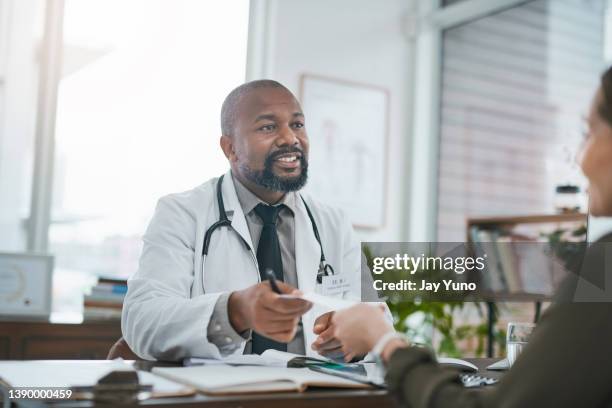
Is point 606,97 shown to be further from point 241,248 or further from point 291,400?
point 241,248

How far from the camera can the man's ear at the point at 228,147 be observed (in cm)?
232

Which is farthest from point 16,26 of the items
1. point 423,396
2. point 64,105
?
point 423,396

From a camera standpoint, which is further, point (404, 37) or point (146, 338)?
point (404, 37)

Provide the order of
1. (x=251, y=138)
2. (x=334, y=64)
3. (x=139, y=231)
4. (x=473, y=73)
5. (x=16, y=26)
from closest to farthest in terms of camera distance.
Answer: (x=251, y=138), (x=16, y=26), (x=139, y=231), (x=334, y=64), (x=473, y=73)

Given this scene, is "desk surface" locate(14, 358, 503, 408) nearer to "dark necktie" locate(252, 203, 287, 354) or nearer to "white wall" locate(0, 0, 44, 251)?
"dark necktie" locate(252, 203, 287, 354)

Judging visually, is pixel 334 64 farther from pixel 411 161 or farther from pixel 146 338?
pixel 146 338

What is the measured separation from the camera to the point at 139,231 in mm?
4168

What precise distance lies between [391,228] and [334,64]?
113cm

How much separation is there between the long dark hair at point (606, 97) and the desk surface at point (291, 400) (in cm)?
56

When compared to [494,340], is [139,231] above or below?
above

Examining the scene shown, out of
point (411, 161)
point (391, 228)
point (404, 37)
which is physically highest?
point (404, 37)

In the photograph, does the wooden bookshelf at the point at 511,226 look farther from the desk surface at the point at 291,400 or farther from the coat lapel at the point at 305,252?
the desk surface at the point at 291,400

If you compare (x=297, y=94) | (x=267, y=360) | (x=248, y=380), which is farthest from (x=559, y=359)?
(x=297, y=94)

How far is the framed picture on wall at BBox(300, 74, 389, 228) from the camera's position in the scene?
15.1 ft
